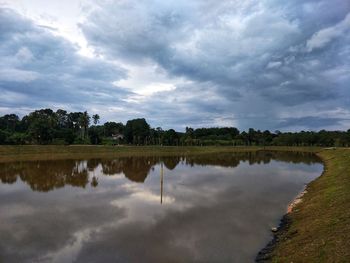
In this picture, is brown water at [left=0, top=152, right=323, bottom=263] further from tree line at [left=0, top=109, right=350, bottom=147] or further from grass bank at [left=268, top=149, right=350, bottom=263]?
tree line at [left=0, top=109, right=350, bottom=147]

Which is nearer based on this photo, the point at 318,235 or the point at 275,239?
the point at 318,235

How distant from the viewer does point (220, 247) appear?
17.5 metres

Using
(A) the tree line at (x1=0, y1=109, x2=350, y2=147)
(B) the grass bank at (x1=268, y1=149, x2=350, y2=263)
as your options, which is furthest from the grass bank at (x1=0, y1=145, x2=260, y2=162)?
(B) the grass bank at (x1=268, y1=149, x2=350, y2=263)

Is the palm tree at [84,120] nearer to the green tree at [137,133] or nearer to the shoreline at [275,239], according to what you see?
the green tree at [137,133]

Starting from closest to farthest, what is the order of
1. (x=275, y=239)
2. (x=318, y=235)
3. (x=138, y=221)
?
(x=318, y=235), (x=275, y=239), (x=138, y=221)

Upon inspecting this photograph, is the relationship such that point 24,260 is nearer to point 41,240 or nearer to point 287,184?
point 41,240

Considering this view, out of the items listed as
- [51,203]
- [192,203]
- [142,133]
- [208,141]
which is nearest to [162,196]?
[192,203]

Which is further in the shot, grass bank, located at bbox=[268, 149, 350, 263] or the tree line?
the tree line

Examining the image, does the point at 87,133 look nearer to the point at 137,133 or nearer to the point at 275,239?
the point at 137,133

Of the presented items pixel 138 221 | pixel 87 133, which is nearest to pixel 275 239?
pixel 138 221

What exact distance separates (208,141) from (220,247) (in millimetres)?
168868

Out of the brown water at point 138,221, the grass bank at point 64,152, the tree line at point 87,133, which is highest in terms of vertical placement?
the tree line at point 87,133

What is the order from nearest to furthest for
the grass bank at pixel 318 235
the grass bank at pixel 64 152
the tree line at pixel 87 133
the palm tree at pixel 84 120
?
the grass bank at pixel 318 235
the grass bank at pixel 64 152
the tree line at pixel 87 133
the palm tree at pixel 84 120

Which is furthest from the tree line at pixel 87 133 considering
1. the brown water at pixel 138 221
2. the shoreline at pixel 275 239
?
the shoreline at pixel 275 239
